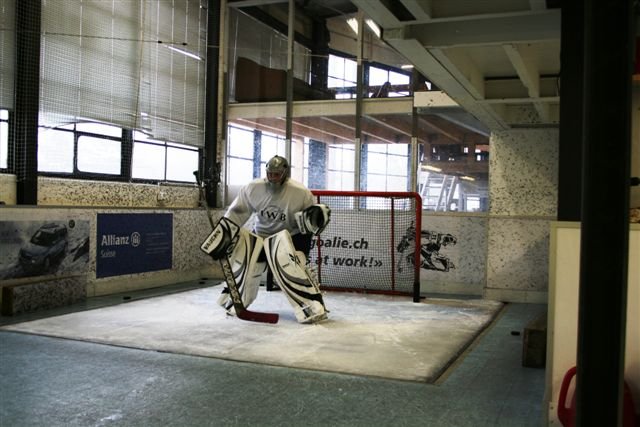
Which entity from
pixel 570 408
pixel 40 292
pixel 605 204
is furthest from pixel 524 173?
pixel 605 204

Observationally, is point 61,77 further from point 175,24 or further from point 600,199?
point 600,199

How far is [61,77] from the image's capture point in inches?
241

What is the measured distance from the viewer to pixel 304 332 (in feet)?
15.4

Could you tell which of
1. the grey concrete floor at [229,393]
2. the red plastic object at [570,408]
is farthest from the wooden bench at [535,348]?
the red plastic object at [570,408]

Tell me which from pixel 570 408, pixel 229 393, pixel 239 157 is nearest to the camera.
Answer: pixel 570 408

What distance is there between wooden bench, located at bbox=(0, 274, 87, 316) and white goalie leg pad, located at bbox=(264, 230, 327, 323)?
78.0 inches

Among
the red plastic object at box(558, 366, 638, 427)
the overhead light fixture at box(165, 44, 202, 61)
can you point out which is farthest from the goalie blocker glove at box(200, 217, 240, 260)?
the overhead light fixture at box(165, 44, 202, 61)

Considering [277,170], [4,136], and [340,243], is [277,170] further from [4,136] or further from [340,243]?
[4,136]

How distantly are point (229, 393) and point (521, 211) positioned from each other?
4.64m

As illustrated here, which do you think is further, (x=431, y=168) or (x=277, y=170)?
(x=431, y=168)

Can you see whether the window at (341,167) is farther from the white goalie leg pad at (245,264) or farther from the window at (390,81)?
the white goalie leg pad at (245,264)

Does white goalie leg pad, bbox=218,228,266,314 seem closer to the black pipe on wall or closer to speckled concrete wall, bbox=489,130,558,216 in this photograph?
speckled concrete wall, bbox=489,130,558,216

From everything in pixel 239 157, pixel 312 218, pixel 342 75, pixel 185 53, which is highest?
pixel 185 53

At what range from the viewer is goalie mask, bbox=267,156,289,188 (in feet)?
17.8
